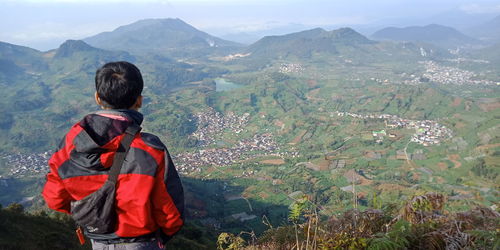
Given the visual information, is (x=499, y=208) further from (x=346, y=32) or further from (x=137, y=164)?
(x=346, y=32)

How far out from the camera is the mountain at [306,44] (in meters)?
106

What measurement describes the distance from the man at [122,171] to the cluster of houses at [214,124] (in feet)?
124

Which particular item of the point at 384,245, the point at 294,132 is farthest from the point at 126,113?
the point at 294,132

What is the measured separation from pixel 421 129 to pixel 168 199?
38736 mm

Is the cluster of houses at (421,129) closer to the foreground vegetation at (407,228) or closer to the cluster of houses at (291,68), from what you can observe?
the foreground vegetation at (407,228)

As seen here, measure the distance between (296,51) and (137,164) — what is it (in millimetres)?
110064

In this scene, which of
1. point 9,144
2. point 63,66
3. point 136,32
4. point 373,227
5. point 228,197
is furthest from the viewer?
point 136,32

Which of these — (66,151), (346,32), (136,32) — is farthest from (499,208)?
(136,32)

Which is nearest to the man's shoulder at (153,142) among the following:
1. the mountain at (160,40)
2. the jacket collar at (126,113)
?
the jacket collar at (126,113)

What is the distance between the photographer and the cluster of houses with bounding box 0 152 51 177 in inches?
1240

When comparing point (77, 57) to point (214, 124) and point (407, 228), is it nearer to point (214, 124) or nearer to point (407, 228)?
point (214, 124)

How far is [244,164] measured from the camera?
99.5 ft

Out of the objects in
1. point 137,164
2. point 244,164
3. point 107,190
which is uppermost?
point 137,164

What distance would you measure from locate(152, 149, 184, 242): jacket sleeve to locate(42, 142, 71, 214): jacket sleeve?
0.47 metres
